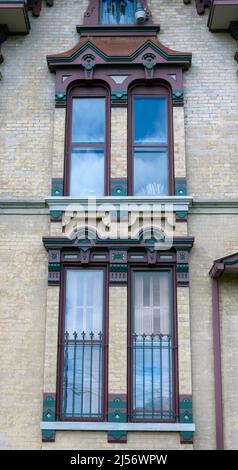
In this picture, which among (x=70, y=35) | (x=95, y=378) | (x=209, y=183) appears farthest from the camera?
(x=70, y=35)

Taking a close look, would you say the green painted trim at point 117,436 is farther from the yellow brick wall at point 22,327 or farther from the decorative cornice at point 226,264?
the decorative cornice at point 226,264

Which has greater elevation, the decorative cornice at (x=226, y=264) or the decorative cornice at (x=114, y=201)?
the decorative cornice at (x=114, y=201)

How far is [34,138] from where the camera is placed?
13.7 m

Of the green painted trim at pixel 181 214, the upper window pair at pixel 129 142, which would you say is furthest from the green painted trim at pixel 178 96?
the green painted trim at pixel 181 214

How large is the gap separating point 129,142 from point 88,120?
988 millimetres

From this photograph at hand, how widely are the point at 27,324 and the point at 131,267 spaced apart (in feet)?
7.20

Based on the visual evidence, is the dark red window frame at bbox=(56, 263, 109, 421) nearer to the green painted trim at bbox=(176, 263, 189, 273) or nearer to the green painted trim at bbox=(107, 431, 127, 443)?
the green painted trim at bbox=(107, 431, 127, 443)

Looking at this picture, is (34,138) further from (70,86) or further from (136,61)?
(136,61)

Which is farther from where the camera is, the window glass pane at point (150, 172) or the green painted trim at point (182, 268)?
the window glass pane at point (150, 172)

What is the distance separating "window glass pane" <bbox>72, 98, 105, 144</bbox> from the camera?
1379cm

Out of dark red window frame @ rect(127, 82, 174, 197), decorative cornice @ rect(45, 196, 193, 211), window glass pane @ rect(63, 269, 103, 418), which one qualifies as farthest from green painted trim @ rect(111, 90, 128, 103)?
window glass pane @ rect(63, 269, 103, 418)

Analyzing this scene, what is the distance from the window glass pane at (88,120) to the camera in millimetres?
13789

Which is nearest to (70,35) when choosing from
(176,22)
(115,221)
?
(176,22)

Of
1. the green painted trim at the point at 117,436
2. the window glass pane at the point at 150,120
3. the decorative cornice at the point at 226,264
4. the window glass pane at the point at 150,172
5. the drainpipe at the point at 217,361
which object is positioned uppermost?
the window glass pane at the point at 150,120
